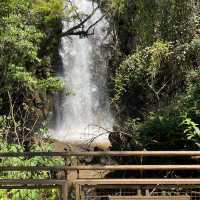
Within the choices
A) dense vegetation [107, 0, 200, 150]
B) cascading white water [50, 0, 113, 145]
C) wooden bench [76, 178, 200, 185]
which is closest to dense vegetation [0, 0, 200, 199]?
dense vegetation [107, 0, 200, 150]

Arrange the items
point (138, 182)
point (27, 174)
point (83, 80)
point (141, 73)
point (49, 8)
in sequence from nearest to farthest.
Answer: point (138, 182)
point (27, 174)
point (141, 73)
point (49, 8)
point (83, 80)

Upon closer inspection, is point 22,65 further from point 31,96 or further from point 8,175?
point 8,175

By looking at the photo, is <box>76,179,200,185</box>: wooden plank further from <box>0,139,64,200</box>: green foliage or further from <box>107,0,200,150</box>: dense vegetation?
<box>107,0,200,150</box>: dense vegetation

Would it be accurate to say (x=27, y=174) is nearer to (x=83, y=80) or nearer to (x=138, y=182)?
(x=138, y=182)

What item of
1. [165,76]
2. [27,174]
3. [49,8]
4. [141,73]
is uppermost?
[49,8]

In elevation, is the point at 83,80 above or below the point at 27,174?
above

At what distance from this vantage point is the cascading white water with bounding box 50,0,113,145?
23.7 m

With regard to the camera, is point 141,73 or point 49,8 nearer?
point 141,73

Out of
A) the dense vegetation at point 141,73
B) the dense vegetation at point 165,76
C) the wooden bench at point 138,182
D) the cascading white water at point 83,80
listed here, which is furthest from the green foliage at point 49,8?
the wooden bench at point 138,182

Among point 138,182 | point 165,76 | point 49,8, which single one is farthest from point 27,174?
point 49,8

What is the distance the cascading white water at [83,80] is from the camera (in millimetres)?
23734

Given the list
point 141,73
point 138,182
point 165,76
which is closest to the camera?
point 138,182

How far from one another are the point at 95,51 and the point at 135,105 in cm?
653

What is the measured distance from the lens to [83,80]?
79.6ft
